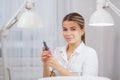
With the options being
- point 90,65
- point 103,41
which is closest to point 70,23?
point 90,65

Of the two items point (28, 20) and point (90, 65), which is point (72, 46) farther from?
point (28, 20)

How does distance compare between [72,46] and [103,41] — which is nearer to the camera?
[72,46]

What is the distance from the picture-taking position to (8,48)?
2033 mm

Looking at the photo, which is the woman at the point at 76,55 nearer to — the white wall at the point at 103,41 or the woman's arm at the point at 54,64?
the woman's arm at the point at 54,64

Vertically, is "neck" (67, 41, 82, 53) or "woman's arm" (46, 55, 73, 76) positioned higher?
"neck" (67, 41, 82, 53)

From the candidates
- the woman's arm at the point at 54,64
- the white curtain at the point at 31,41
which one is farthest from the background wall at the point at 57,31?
the woman's arm at the point at 54,64

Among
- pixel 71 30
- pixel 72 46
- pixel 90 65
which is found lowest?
pixel 90 65

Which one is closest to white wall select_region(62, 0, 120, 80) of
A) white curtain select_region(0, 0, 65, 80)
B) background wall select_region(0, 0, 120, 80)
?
background wall select_region(0, 0, 120, 80)

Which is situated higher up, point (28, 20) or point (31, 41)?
point (28, 20)

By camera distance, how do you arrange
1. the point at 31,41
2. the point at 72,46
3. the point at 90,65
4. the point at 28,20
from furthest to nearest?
the point at 31,41, the point at 72,46, the point at 90,65, the point at 28,20

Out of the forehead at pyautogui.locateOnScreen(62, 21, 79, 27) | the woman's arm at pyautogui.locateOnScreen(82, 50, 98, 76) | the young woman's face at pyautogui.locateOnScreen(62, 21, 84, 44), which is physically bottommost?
the woman's arm at pyautogui.locateOnScreen(82, 50, 98, 76)

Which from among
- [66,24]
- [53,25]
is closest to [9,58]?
[53,25]

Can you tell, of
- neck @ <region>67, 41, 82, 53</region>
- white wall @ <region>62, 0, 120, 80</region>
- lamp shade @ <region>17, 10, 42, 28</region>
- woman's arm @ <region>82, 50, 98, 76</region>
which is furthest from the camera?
white wall @ <region>62, 0, 120, 80</region>

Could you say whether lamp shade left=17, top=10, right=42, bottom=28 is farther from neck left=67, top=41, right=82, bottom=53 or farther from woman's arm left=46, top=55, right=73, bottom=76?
neck left=67, top=41, right=82, bottom=53
